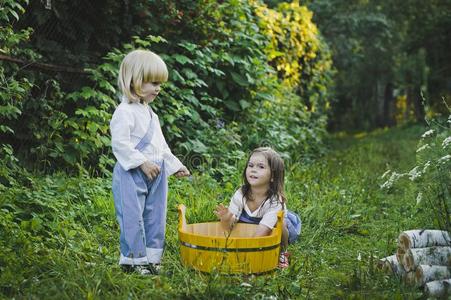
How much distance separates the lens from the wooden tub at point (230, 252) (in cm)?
336

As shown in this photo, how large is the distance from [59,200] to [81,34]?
2112mm

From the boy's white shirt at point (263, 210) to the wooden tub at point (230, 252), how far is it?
0.29 meters

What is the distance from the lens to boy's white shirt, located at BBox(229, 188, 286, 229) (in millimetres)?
3893

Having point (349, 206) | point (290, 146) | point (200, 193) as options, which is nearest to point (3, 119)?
point (200, 193)

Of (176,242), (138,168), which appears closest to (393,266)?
(176,242)

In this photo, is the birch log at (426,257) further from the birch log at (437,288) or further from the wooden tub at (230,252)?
the wooden tub at (230,252)

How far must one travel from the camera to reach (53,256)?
3482 millimetres

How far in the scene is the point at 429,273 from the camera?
3209mm

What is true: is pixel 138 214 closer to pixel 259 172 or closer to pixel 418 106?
pixel 259 172

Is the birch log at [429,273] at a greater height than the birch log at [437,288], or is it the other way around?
the birch log at [429,273]

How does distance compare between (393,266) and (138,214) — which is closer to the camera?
(393,266)

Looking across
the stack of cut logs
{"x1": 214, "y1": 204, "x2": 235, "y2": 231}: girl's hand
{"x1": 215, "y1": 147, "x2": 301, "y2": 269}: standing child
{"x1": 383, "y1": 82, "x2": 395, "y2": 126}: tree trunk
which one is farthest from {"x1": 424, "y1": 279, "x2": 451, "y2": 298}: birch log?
{"x1": 383, "y1": 82, "x2": 395, "y2": 126}: tree trunk

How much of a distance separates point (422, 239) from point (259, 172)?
1142 mm

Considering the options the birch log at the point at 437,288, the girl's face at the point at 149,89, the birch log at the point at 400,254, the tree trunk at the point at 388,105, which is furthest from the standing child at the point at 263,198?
the tree trunk at the point at 388,105
